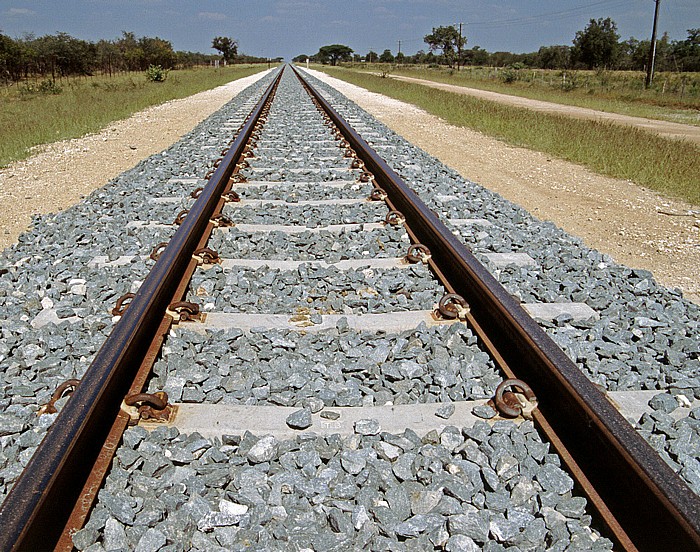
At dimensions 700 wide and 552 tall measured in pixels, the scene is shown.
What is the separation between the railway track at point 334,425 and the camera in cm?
154

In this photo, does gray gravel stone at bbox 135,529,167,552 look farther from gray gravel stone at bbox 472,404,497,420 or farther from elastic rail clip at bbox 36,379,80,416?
gray gravel stone at bbox 472,404,497,420

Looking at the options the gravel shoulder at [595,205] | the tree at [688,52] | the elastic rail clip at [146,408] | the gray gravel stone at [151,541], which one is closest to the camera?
the gray gravel stone at [151,541]

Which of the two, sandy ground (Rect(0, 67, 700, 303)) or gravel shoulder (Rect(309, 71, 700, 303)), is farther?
sandy ground (Rect(0, 67, 700, 303))

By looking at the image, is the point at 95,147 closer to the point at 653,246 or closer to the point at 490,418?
the point at 653,246

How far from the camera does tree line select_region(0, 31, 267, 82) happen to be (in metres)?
34.3

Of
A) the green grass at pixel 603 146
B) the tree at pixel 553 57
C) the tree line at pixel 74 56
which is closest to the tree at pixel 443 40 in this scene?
the tree at pixel 553 57

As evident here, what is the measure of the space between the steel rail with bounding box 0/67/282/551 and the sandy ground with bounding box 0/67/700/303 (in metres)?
2.61

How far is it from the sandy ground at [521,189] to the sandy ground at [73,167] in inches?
0.5

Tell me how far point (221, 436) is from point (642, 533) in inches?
50.6

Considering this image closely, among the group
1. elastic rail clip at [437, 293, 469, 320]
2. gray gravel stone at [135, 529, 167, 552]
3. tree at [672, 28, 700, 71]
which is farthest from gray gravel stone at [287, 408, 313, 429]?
tree at [672, 28, 700, 71]

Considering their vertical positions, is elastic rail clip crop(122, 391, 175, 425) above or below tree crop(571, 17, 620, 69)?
below

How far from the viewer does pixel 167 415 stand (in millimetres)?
1996

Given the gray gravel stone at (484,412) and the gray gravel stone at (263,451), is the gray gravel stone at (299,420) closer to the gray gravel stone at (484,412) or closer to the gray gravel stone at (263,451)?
the gray gravel stone at (263,451)

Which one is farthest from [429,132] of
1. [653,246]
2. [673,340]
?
[673,340]
